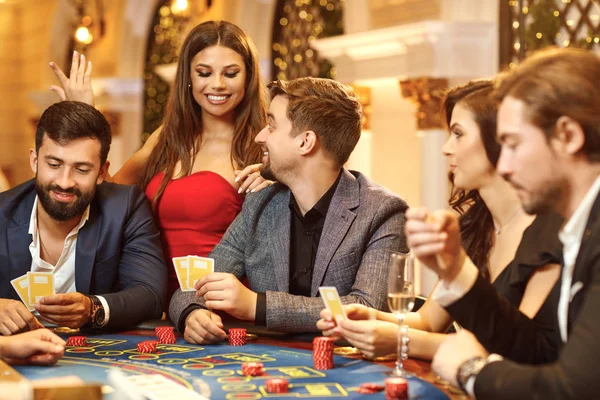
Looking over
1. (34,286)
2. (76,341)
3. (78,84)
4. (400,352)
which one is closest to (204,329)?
(76,341)

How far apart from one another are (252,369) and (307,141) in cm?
105

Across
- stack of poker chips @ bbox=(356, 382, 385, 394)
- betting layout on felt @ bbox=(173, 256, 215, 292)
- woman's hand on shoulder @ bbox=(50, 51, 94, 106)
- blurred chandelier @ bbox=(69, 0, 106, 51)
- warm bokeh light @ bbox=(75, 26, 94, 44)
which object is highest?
blurred chandelier @ bbox=(69, 0, 106, 51)

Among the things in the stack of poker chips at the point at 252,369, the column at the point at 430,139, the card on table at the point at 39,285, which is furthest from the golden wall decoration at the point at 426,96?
the stack of poker chips at the point at 252,369

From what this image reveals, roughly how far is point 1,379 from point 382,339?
0.96 m

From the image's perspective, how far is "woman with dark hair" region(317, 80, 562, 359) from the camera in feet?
7.52

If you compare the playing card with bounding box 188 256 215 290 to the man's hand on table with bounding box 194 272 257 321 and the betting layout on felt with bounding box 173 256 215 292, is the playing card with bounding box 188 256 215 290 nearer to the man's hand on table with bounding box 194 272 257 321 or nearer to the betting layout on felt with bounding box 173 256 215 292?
the betting layout on felt with bounding box 173 256 215 292

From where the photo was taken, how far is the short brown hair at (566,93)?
1822mm

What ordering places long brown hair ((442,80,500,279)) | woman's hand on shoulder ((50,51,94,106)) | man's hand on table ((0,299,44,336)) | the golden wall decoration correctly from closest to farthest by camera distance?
long brown hair ((442,80,500,279)) → man's hand on table ((0,299,44,336)) → woman's hand on shoulder ((50,51,94,106)) → the golden wall decoration

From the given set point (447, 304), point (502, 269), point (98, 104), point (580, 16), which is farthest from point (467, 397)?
point (98, 104)

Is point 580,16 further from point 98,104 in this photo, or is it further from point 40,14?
point 40,14

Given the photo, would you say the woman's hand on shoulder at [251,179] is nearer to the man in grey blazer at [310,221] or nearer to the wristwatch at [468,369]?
the man in grey blazer at [310,221]

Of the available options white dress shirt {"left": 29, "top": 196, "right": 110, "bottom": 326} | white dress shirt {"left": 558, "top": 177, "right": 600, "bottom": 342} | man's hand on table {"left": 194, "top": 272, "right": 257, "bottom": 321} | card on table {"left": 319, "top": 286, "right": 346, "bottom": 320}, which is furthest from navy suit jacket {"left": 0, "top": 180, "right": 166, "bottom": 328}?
white dress shirt {"left": 558, "top": 177, "right": 600, "bottom": 342}

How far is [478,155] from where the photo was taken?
2.55 meters

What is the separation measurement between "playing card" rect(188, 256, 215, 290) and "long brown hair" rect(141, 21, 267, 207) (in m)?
0.77
